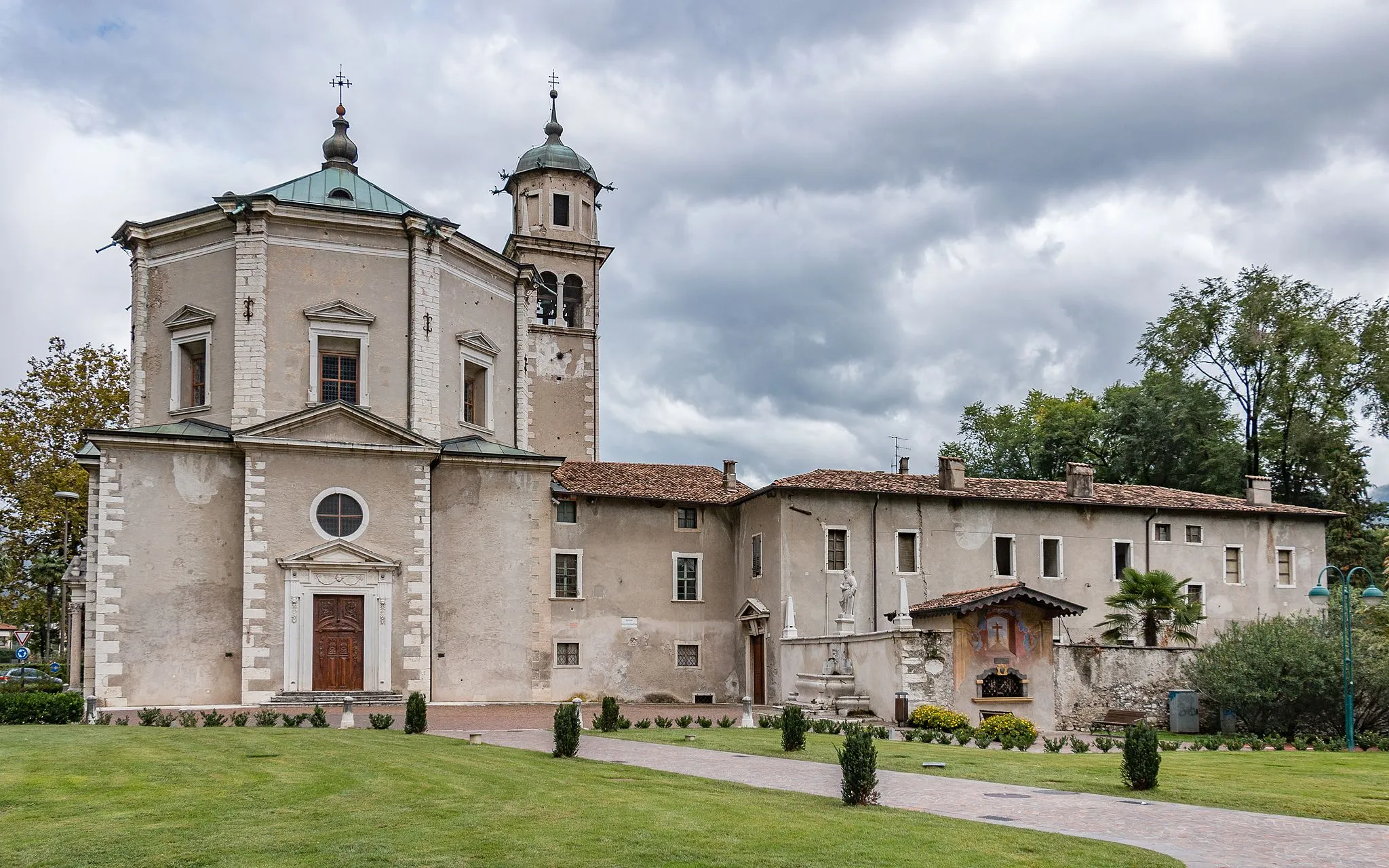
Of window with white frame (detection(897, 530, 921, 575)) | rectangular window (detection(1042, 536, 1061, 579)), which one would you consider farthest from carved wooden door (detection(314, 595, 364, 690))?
rectangular window (detection(1042, 536, 1061, 579))

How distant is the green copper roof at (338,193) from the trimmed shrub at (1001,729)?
22.1 meters

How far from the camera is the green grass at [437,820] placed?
11164mm

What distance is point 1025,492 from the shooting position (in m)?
42.1

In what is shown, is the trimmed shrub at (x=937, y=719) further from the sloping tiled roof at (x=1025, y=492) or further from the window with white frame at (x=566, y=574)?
the window with white frame at (x=566, y=574)

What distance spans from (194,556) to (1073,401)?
46.1 meters

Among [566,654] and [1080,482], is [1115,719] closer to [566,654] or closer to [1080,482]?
[1080,482]

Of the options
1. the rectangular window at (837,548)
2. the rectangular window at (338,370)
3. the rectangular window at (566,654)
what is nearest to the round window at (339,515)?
the rectangular window at (338,370)

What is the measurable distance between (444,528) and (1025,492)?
1935cm

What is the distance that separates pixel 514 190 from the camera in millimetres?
52344

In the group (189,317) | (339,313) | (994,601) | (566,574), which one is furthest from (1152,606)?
(189,317)

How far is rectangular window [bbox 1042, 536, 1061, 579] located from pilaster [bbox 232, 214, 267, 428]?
25.1 m

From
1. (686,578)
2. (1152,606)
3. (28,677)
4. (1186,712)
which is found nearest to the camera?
(1186,712)

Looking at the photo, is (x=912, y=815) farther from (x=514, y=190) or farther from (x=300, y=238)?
(x=514, y=190)

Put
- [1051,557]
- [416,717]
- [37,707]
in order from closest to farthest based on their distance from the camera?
[416,717]
[37,707]
[1051,557]
